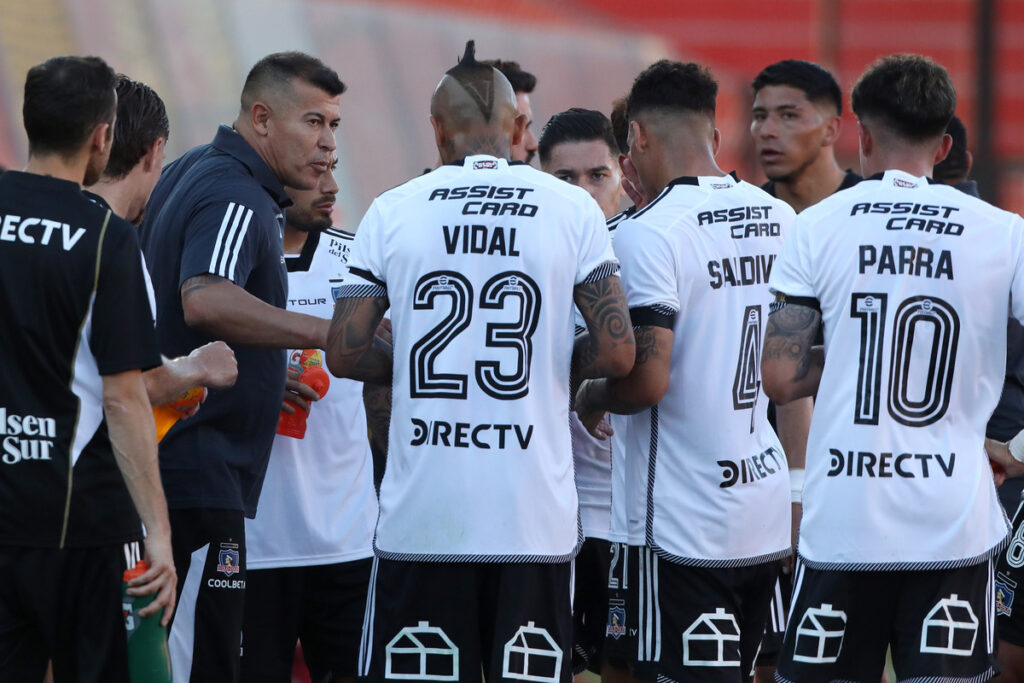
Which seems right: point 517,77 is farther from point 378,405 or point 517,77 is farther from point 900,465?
point 900,465

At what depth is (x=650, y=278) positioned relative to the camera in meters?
4.08

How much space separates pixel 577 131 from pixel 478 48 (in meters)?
11.3

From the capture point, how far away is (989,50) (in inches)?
516

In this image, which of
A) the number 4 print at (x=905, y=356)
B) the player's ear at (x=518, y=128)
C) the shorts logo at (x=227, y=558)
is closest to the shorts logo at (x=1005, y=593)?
the number 4 print at (x=905, y=356)

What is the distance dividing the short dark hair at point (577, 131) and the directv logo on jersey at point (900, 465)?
2.37 meters

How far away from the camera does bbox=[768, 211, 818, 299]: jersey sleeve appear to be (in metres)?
3.90

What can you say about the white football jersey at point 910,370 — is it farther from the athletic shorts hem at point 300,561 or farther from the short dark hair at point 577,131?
the short dark hair at point 577,131

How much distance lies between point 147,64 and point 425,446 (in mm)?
10196

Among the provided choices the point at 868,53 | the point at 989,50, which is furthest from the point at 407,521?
the point at 868,53

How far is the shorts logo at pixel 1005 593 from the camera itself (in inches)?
207

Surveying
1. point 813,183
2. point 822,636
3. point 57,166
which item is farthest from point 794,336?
point 813,183

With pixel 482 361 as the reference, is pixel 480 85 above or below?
above

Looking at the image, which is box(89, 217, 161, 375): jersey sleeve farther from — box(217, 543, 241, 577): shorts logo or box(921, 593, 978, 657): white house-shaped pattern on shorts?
box(921, 593, 978, 657): white house-shaped pattern on shorts

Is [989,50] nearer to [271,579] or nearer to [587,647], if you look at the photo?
[587,647]
